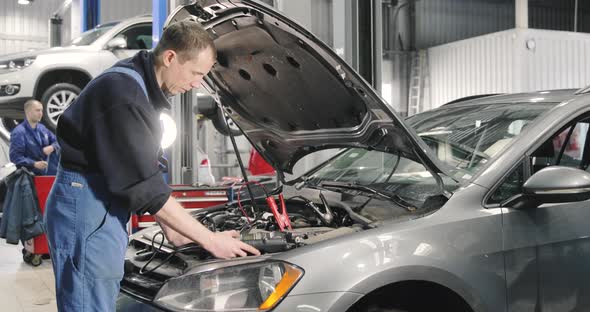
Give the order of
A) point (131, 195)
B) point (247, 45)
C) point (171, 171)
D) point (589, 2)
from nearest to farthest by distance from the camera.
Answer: point (131, 195) → point (247, 45) → point (171, 171) → point (589, 2)

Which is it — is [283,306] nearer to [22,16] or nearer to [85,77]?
[85,77]

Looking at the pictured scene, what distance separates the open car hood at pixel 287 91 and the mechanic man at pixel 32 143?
13.7 ft

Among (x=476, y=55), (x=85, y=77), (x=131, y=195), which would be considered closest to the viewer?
(x=131, y=195)

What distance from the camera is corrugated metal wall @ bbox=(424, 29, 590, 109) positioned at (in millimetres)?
13359

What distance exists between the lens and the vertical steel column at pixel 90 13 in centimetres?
1127

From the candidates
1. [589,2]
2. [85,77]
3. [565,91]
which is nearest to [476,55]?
[589,2]

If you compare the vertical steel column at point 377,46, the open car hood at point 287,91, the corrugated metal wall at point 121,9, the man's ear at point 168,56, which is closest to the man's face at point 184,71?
the man's ear at point 168,56

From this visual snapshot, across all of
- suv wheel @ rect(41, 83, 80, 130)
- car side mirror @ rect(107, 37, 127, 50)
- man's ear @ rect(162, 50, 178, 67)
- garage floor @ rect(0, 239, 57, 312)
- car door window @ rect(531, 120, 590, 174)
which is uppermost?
car side mirror @ rect(107, 37, 127, 50)

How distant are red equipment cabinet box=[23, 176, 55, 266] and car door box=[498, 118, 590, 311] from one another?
5.15 meters

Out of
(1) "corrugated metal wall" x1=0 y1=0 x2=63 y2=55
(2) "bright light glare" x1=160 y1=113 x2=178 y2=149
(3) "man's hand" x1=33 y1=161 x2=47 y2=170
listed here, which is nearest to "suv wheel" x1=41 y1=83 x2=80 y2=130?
(3) "man's hand" x1=33 y1=161 x2=47 y2=170

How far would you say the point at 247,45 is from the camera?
8.47ft

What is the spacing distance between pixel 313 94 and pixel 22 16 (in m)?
18.2

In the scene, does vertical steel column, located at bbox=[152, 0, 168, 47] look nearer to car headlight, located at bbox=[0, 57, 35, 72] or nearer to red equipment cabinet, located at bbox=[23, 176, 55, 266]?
red equipment cabinet, located at bbox=[23, 176, 55, 266]

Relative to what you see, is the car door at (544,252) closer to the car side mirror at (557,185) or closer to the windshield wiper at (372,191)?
the car side mirror at (557,185)
